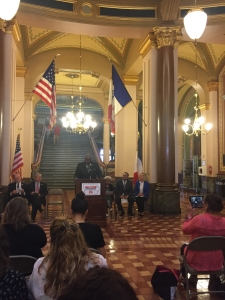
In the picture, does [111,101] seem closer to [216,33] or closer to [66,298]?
[216,33]

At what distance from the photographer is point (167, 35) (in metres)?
8.55

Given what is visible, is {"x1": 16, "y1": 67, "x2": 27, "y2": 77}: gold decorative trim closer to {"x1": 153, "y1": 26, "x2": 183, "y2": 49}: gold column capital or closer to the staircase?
{"x1": 153, "y1": 26, "x2": 183, "y2": 49}: gold column capital

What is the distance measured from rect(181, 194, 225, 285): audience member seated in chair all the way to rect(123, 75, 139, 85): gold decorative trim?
9306 mm

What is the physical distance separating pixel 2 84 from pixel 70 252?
6.63m

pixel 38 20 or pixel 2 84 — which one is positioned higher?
pixel 38 20

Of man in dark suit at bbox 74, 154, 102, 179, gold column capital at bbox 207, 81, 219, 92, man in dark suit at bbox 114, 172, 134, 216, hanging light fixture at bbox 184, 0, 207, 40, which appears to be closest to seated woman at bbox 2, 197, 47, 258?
hanging light fixture at bbox 184, 0, 207, 40

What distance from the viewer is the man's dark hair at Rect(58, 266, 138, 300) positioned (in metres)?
0.75

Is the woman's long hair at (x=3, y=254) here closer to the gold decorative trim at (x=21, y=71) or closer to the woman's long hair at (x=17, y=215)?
the woman's long hair at (x=17, y=215)

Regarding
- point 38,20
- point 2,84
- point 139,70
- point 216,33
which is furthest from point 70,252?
point 139,70

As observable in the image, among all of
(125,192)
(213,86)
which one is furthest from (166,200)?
(213,86)

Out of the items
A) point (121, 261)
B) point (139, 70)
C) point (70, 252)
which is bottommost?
point (121, 261)

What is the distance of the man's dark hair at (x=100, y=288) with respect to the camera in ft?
2.47

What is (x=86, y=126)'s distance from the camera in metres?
14.3

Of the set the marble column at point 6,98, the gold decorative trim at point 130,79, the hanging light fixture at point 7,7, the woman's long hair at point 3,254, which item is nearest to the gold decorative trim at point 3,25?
the marble column at point 6,98
